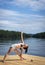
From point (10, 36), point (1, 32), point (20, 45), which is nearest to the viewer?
point (20, 45)

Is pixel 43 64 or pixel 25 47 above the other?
pixel 25 47

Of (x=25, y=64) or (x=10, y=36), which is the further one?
(x=10, y=36)

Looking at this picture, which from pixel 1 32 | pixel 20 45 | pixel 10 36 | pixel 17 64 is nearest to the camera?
pixel 17 64

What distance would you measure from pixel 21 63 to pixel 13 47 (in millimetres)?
1247

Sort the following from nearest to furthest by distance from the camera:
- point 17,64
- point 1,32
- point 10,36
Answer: point 17,64 < point 1,32 < point 10,36

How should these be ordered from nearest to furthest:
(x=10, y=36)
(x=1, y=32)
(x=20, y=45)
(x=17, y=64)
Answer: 1. (x=17, y=64)
2. (x=20, y=45)
3. (x=1, y=32)
4. (x=10, y=36)

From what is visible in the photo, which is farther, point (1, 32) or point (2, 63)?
point (1, 32)

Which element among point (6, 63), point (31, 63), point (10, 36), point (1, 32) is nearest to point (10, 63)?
point (6, 63)

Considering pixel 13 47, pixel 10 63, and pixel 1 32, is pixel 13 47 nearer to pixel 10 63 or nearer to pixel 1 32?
pixel 10 63

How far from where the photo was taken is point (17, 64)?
1605 cm

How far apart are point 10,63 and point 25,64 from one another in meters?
1.07

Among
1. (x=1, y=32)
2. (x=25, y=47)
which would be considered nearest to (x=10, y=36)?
(x=1, y=32)

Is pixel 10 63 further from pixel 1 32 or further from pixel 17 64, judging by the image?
pixel 1 32

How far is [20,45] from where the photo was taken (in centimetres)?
1712
